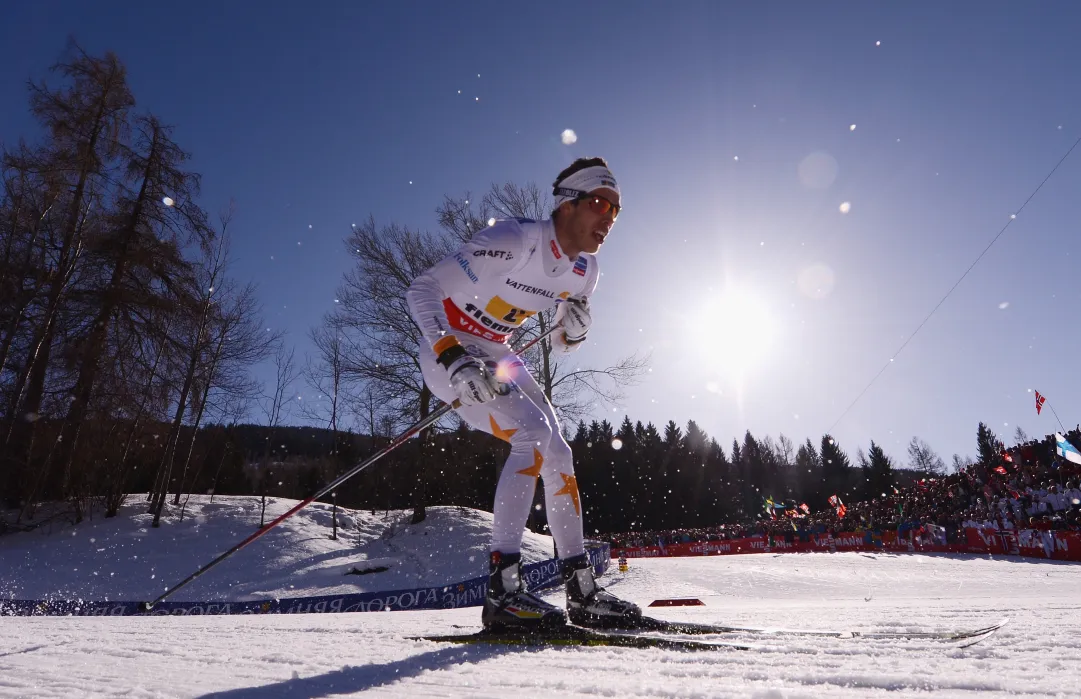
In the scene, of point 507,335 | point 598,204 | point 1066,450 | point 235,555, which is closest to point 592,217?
point 598,204

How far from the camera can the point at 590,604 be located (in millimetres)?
2420

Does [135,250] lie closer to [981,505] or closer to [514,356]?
[514,356]

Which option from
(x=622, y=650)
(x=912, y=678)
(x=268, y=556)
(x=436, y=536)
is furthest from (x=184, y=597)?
(x=912, y=678)

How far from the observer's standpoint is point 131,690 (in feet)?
4.15

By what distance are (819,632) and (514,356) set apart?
1.79m

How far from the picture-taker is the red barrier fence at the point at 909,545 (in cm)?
1492

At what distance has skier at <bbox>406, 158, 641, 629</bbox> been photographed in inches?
93.8

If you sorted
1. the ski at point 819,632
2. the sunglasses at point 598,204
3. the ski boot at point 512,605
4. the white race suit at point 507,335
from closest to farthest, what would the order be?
the ski at point 819,632, the ski boot at point 512,605, the white race suit at point 507,335, the sunglasses at point 598,204

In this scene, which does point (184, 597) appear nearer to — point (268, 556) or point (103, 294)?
point (268, 556)

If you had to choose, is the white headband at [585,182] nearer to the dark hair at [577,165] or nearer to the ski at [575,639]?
the dark hair at [577,165]

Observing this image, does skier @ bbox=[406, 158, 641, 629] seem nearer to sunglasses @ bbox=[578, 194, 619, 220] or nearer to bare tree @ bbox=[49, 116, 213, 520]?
sunglasses @ bbox=[578, 194, 619, 220]

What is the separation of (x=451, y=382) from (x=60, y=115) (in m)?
17.0

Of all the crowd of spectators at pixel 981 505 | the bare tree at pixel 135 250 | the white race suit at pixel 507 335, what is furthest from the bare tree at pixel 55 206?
the crowd of spectators at pixel 981 505

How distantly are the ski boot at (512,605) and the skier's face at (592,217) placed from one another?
62.5 inches
